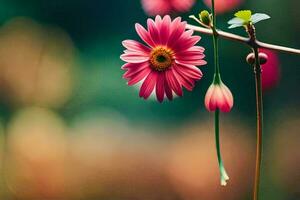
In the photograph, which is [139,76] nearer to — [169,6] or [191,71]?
[191,71]

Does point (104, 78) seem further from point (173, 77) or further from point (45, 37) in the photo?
point (173, 77)

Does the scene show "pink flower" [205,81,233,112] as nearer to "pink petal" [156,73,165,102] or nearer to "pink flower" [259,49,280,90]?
"pink petal" [156,73,165,102]

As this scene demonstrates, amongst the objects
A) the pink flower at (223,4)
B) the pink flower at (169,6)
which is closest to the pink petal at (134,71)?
the pink flower at (169,6)

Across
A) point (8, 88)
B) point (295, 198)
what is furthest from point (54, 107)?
point (295, 198)

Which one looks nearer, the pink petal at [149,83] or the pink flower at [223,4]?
the pink petal at [149,83]

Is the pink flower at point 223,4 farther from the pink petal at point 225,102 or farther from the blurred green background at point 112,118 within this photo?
the pink petal at point 225,102

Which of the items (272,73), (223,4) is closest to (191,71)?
(223,4)

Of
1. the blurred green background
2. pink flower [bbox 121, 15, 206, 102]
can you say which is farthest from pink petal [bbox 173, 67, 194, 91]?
the blurred green background
